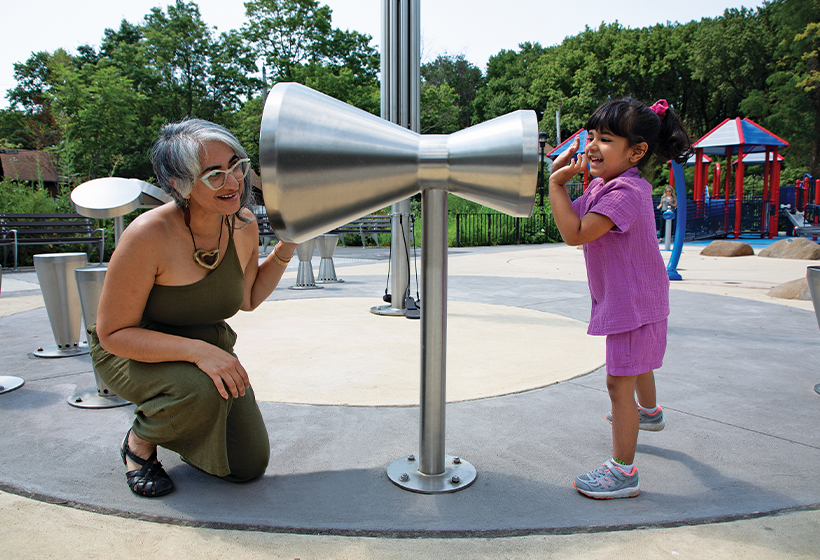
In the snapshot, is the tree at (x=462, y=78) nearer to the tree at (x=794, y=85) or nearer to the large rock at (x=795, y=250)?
the tree at (x=794, y=85)

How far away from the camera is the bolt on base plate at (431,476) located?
7.18 ft

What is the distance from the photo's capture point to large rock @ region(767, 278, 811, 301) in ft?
23.0

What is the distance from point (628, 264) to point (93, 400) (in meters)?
2.86

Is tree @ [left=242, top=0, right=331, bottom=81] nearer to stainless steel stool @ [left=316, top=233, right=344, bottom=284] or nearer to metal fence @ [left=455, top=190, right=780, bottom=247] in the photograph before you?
metal fence @ [left=455, top=190, right=780, bottom=247]

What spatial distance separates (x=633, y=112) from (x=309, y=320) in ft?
13.4

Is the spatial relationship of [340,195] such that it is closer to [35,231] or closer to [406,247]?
[406,247]

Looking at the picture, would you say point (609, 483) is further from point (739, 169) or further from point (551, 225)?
point (739, 169)

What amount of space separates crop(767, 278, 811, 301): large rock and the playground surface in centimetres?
220

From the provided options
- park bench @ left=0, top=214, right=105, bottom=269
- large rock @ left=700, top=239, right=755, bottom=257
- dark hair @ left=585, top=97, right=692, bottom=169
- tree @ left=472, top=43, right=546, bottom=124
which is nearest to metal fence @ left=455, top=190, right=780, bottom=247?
large rock @ left=700, top=239, right=755, bottom=257

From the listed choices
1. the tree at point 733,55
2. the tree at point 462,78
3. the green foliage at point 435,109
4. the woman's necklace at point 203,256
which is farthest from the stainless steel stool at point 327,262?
the tree at point 462,78

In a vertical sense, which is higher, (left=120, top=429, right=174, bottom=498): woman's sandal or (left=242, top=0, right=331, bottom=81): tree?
(left=242, top=0, right=331, bottom=81): tree

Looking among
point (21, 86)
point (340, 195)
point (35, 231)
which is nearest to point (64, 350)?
point (340, 195)

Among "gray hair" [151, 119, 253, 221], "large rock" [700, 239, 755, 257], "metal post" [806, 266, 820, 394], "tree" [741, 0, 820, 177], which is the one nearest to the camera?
"gray hair" [151, 119, 253, 221]

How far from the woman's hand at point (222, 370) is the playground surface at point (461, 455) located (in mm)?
410
